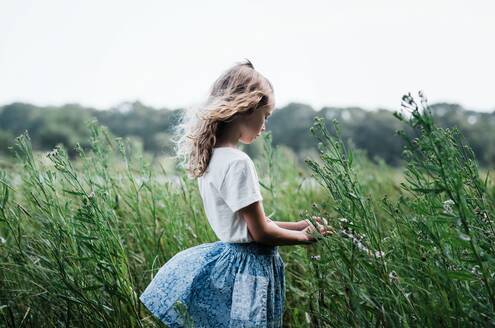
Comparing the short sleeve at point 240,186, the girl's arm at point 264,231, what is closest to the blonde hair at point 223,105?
the short sleeve at point 240,186

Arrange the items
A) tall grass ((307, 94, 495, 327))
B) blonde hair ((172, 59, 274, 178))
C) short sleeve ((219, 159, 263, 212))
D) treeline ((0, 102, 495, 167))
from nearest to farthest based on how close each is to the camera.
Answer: tall grass ((307, 94, 495, 327)) → short sleeve ((219, 159, 263, 212)) → blonde hair ((172, 59, 274, 178)) → treeline ((0, 102, 495, 167))

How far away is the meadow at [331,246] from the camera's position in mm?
1388

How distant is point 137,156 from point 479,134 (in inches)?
1141

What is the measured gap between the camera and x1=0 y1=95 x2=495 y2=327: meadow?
1.39 meters

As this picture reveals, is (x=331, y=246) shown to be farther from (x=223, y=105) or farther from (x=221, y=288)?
(x=223, y=105)

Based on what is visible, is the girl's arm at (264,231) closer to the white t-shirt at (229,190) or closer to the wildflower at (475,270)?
the white t-shirt at (229,190)

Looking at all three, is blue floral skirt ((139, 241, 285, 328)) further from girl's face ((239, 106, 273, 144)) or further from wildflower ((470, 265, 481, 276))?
wildflower ((470, 265, 481, 276))

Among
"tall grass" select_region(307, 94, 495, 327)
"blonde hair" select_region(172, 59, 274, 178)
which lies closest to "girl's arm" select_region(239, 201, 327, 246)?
"tall grass" select_region(307, 94, 495, 327)

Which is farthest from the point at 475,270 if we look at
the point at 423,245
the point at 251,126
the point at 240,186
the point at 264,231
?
the point at 251,126

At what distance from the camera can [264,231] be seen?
1.86m

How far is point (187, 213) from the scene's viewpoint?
10.6 ft

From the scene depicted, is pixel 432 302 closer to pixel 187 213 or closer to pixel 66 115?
pixel 187 213

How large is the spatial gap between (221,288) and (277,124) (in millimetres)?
31939

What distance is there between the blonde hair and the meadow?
367 mm
